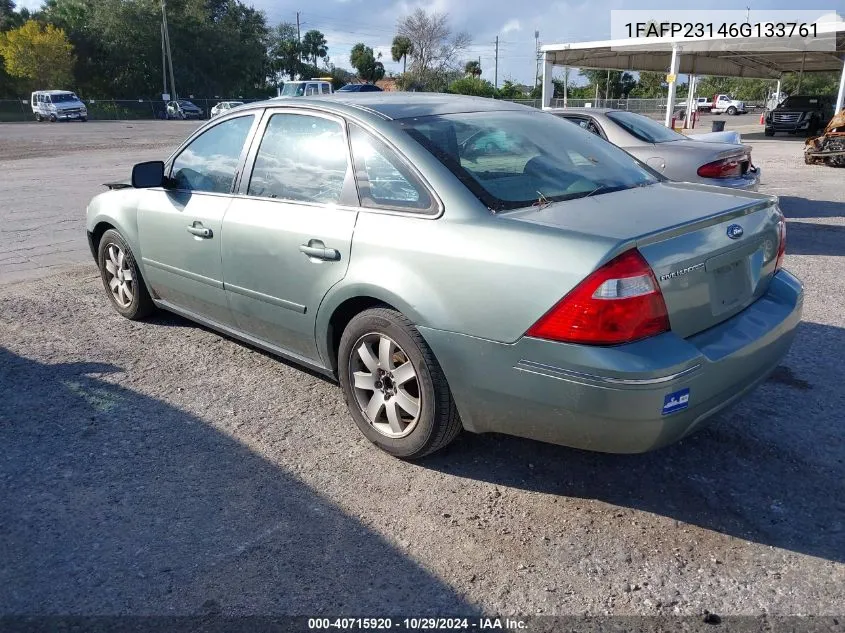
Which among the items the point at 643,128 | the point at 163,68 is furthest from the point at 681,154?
the point at 163,68

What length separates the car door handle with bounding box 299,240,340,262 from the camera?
Answer: 3299mm

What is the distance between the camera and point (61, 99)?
147 feet

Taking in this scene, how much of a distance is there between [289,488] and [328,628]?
2.91 ft

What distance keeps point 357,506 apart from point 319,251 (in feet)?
4.03

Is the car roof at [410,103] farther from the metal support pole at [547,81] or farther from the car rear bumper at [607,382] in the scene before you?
the metal support pole at [547,81]

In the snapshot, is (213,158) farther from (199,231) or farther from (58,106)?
(58,106)

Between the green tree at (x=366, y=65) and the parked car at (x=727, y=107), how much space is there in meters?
35.5

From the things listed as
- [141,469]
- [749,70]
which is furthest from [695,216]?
[749,70]

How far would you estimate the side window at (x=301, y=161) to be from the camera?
3.49 meters

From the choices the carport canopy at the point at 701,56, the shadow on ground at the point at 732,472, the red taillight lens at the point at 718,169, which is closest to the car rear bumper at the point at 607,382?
the shadow on ground at the point at 732,472

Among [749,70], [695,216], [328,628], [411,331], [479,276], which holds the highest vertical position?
[749,70]

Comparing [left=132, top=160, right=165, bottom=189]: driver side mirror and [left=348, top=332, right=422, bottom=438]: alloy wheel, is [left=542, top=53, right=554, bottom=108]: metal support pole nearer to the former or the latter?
[left=132, top=160, right=165, bottom=189]: driver side mirror

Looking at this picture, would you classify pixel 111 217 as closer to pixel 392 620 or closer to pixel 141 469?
pixel 141 469

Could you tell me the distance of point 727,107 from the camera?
62.8 metres
